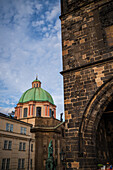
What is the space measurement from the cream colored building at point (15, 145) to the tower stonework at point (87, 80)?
518 inches

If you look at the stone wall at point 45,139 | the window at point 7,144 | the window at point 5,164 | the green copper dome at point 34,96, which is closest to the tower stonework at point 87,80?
the stone wall at point 45,139

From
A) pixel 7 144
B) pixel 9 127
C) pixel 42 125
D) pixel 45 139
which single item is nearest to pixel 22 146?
pixel 7 144

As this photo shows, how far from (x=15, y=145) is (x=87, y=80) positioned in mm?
15797

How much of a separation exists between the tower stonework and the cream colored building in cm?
1316

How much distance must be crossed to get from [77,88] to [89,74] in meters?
0.91

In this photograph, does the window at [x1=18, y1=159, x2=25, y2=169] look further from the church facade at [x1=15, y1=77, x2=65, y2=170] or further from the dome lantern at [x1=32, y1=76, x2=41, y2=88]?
the dome lantern at [x1=32, y1=76, x2=41, y2=88]

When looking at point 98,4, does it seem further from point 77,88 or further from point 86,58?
point 77,88

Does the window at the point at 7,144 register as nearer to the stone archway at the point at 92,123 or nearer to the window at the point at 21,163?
the window at the point at 21,163

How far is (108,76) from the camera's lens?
24.1 feet

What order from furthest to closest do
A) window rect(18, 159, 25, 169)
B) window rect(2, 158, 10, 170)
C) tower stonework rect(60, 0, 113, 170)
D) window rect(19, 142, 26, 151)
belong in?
1. window rect(19, 142, 26, 151)
2. window rect(18, 159, 25, 169)
3. window rect(2, 158, 10, 170)
4. tower stonework rect(60, 0, 113, 170)

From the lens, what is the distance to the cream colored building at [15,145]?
1822 cm

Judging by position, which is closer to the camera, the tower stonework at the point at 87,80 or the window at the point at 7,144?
the tower stonework at the point at 87,80

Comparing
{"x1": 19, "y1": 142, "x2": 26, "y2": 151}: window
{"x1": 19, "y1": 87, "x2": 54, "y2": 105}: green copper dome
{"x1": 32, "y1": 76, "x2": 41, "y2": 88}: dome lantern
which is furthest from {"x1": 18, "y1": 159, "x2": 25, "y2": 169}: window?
{"x1": 32, "y1": 76, "x2": 41, "y2": 88}: dome lantern

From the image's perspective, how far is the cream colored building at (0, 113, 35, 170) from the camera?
717 inches
